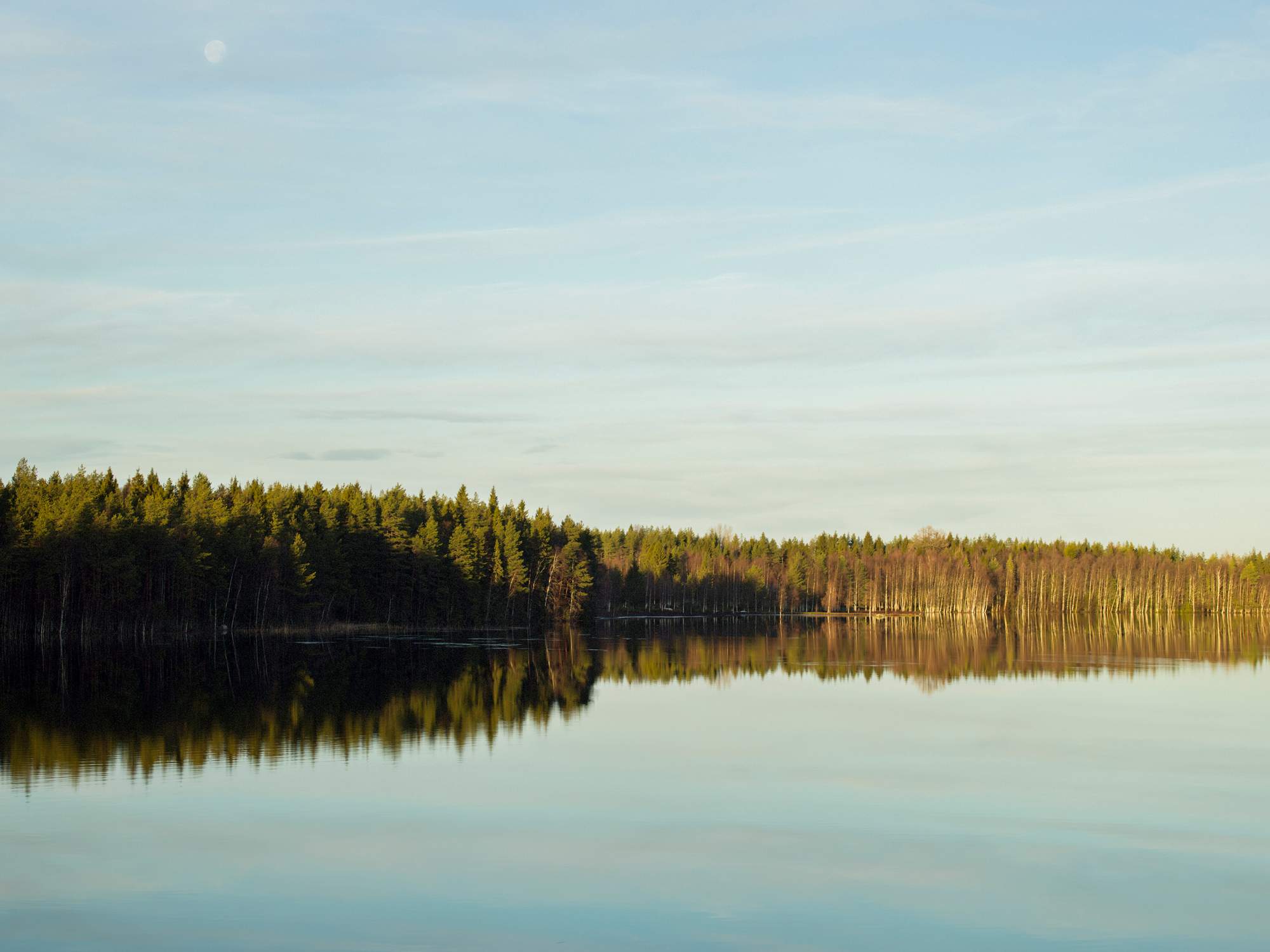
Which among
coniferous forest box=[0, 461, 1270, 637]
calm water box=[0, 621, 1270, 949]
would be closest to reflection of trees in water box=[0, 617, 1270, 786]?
calm water box=[0, 621, 1270, 949]

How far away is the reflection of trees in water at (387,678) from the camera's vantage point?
98.1 feet

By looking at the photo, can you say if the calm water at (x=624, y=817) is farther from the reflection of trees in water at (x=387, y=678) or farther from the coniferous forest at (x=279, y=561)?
the coniferous forest at (x=279, y=561)

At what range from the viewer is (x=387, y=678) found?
49844mm

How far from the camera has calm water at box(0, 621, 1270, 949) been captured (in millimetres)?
15523

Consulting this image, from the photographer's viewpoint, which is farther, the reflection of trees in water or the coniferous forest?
the coniferous forest

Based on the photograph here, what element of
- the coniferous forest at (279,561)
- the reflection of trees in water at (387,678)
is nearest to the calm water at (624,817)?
the reflection of trees in water at (387,678)

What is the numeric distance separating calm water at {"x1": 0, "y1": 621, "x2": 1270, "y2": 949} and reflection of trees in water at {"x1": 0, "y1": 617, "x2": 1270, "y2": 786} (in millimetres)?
302

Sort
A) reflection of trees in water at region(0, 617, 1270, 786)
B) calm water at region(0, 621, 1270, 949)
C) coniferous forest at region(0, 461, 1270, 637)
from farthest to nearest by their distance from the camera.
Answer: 1. coniferous forest at region(0, 461, 1270, 637)
2. reflection of trees in water at region(0, 617, 1270, 786)
3. calm water at region(0, 621, 1270, 949)

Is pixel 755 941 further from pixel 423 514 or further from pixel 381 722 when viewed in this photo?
pixel 423 514

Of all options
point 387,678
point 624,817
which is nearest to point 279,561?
point 387,678

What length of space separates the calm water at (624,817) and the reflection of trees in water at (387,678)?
0.30 meters

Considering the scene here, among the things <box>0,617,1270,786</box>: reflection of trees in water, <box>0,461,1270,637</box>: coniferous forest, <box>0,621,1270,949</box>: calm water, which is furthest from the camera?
<box>0,461,1270,637</box>: coniferous forest

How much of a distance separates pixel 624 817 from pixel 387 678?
29.5 meters

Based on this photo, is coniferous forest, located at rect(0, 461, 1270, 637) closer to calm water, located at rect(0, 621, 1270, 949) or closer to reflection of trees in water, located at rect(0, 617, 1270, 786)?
reflection of trees in water, located at rect(0, 617, 1270, 786)
